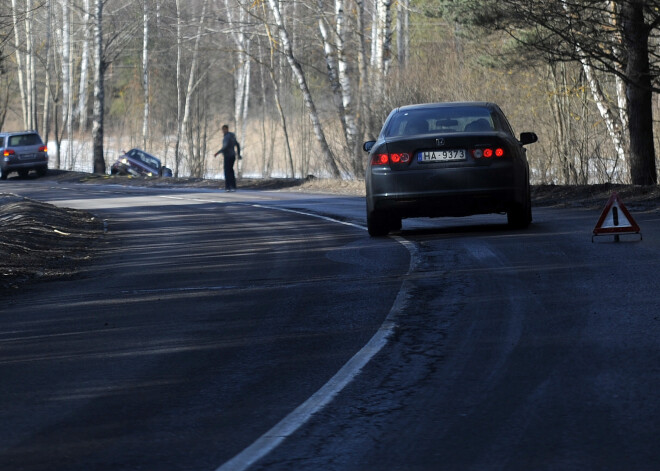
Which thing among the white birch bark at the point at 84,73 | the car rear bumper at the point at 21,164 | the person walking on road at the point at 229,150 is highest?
the white birch bark at the point at 84,73

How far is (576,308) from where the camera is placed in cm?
830

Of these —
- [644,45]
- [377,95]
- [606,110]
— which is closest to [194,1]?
[377,95]

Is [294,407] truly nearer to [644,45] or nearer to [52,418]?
[52,418]

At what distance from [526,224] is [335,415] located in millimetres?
9620

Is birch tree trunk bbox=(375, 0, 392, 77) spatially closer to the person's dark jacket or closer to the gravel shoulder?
the person's dark jacket

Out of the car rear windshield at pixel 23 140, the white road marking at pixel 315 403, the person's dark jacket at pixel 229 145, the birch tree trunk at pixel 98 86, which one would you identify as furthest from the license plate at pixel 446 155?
the car rear windshield at pixel 23 140

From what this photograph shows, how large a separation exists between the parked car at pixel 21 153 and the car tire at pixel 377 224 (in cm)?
3659

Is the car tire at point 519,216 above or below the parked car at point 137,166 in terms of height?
below

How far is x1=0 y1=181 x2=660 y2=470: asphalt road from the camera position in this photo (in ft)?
16.3

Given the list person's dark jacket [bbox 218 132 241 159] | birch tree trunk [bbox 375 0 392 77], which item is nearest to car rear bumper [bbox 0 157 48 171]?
birch tree trunk [bbox 375 0 392 77]

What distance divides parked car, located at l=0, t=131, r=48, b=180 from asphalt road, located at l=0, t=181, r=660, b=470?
37060 mm

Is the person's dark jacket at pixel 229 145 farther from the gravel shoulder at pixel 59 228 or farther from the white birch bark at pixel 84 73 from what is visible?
the white birch bark at pixel 84 73

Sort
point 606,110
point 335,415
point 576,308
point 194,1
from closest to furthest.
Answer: point 335,415, point 576,308, point 606,110, point 194,1

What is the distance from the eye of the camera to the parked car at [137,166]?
50.5 metres
